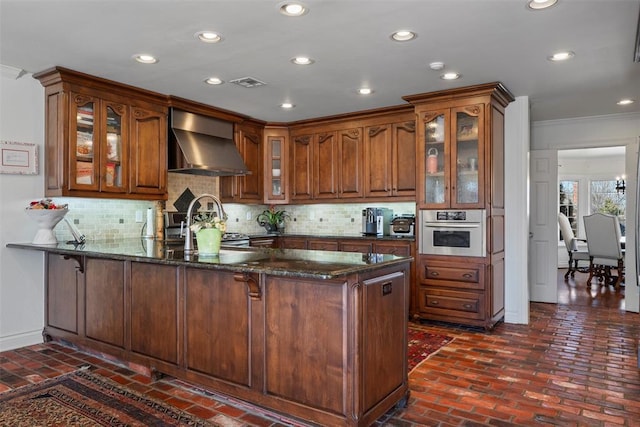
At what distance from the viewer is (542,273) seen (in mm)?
6016

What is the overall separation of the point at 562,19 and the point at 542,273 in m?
4.06

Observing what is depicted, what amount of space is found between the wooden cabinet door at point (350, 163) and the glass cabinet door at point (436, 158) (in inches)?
41.6

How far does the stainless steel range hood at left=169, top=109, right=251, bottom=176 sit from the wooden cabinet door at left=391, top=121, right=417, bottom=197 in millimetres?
1848

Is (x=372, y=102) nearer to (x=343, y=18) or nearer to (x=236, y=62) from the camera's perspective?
(x=236, y=62)

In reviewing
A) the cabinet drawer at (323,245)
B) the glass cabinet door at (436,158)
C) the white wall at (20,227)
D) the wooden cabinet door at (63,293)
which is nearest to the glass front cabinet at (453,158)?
the glass cabinet door at (436,158)

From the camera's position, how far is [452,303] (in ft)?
15.0

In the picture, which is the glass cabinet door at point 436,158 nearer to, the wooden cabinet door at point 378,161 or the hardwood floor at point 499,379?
the wooden cabinet door at point 378,161

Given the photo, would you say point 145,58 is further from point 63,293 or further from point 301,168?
point 301,168

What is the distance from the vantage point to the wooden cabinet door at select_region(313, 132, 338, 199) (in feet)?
19.2

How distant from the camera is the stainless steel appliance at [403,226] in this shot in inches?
212

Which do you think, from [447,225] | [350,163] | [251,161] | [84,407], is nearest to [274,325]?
[84,407]

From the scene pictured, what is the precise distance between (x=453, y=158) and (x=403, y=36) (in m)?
1.79

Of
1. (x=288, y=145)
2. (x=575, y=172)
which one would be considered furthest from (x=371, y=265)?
(x=575, y=172)

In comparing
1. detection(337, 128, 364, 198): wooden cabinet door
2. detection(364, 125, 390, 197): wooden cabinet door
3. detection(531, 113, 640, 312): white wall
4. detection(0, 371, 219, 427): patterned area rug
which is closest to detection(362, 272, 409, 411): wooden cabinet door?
detection(0, 371, 219, 427): patterned area rug
